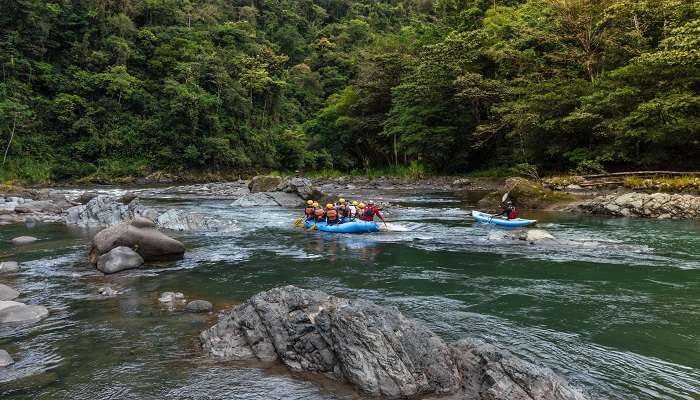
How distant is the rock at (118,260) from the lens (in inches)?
427

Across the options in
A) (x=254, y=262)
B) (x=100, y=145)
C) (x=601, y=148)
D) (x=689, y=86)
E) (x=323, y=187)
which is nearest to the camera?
(x=254, y=262)

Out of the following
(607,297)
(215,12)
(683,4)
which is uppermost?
(215,12)

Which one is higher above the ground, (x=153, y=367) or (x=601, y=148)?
(x=601, y=148)

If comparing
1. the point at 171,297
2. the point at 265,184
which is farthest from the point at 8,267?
the point at 265,184

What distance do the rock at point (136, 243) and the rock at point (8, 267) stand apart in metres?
1.57

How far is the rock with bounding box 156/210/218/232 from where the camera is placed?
1753 centimetres

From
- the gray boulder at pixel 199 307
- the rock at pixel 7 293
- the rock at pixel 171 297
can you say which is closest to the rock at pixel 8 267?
the rock at pixel 7 293

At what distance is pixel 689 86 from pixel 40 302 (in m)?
27.3

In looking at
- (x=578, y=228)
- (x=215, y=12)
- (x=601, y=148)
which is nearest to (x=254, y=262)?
(x=578, y=228)

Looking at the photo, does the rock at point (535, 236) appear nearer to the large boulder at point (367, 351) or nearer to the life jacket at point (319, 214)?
the life jacket at point (319, 214)

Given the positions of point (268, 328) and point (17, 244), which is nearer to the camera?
point (268, 328)

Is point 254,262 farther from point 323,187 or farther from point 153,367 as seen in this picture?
point 323,187

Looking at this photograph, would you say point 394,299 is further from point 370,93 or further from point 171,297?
point 370,93

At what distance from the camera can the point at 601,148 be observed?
26609 mm
